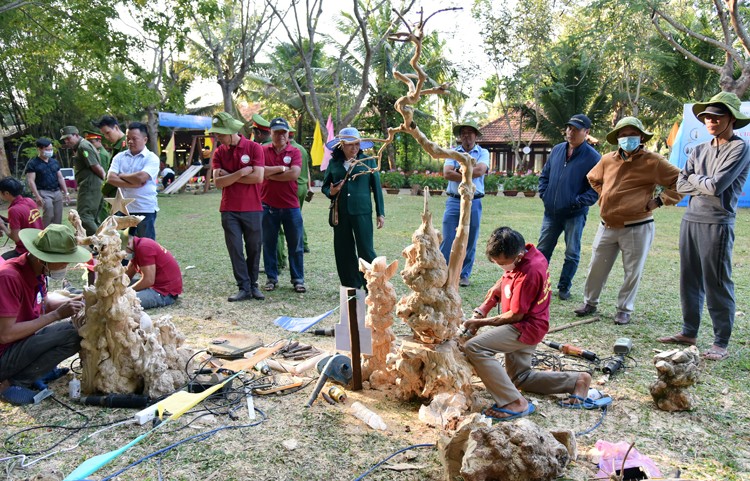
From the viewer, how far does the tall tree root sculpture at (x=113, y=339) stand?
3615 millimetres

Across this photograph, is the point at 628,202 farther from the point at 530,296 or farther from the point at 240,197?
the point at 240,197

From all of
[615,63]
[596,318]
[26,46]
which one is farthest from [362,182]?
[615,63]

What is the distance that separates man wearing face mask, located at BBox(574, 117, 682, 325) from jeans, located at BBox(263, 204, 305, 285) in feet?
10.5

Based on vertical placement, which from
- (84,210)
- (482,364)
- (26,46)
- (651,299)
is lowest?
(651,299)

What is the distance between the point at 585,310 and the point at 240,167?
396 centimetres

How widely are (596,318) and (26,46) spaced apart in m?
12.9

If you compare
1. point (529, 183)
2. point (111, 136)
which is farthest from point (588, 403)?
point (529, 183)

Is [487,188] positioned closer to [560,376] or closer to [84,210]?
[84,210]

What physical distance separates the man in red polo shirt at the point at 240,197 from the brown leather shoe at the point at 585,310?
11.1 ft

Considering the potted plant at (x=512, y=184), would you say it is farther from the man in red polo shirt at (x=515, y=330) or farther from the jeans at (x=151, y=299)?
the man in red polo shirt at (x=515, y=330)

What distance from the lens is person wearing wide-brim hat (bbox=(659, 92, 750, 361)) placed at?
4.21 m

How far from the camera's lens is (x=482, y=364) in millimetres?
3512

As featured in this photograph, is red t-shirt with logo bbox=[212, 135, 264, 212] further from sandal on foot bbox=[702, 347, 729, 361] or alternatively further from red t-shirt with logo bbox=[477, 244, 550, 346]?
sandal on foot bbox=[702, 347, 729, 361]

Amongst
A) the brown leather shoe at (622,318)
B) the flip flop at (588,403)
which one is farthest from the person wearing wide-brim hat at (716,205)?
the flip flop at (588,403)
